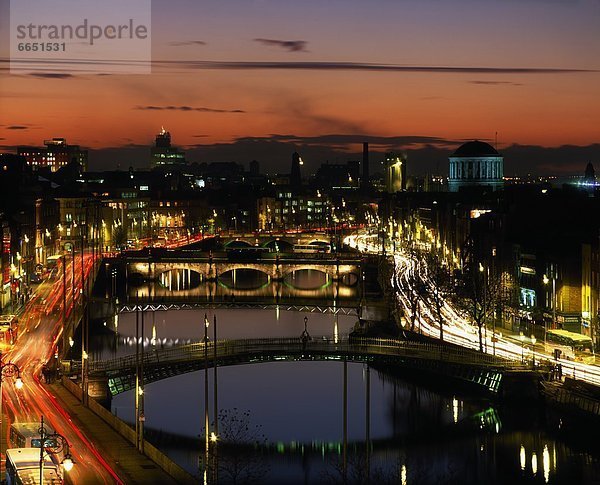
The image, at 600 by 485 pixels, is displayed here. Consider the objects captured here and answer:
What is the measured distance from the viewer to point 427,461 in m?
40.8

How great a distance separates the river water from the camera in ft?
128

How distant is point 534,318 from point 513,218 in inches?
734

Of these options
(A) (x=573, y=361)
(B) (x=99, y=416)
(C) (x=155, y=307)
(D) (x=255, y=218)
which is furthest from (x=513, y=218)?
(D) (x=255, y=218)

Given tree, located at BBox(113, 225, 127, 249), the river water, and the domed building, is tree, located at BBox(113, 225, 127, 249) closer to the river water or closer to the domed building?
the domed building

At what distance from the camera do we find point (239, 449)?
41469 mm

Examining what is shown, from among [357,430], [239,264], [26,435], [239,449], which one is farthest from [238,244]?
[26,435]

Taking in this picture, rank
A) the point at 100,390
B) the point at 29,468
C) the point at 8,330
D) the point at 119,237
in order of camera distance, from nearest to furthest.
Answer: the point at 29,468, the point at 100,390, the point at 8,330, the point at 119,237

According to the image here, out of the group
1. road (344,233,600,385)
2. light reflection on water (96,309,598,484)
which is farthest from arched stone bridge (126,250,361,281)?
light reflection on water (96,309,598,484)

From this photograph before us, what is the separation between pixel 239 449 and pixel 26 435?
11.9m

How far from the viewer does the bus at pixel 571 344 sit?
1974 inches

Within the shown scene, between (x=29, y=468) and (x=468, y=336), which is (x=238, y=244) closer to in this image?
(x=468, y=336)

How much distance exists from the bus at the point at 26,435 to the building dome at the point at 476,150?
495 feet

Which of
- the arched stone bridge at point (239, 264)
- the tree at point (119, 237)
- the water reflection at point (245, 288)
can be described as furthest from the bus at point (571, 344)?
the tree at point (119, 237)

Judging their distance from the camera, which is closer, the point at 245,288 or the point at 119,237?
the point at 245,288
